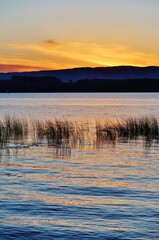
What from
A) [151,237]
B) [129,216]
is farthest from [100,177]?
[151,237]

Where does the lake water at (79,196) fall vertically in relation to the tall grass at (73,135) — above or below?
below

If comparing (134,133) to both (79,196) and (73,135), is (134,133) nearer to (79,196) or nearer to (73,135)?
(73,135)

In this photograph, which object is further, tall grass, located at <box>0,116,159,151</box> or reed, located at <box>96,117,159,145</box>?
reed, located at <box>96,117,159,145</box>

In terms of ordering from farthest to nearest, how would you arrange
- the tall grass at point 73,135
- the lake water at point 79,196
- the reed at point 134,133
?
the reed at point 134,133 → the tall grass at point 73,135 → the lake water at point 79,196

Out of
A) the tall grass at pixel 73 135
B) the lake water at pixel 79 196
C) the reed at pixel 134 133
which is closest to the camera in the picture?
the lake water at pixel 79 196

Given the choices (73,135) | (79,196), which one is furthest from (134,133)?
(79,196)

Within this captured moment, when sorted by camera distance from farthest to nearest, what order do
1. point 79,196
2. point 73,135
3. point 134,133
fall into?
point 134,133 < point 73,135 < point 79,196

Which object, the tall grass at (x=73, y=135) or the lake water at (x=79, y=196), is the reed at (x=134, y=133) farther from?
the lake water at (x=79, y=196)

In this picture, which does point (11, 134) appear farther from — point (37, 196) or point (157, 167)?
point (37, 196)

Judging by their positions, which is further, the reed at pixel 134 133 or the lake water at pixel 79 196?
the reed at pixel 134 133

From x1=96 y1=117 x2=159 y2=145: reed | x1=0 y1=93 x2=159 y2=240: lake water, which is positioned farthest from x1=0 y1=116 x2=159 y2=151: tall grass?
x1=0 y1=93 x2=159 y2=240: lake water

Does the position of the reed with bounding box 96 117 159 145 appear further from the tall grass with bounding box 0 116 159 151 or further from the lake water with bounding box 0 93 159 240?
the lake water with bounding box 0 93 159 240

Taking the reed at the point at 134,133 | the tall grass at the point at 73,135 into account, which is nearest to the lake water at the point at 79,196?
the tall grass at the point at 73,135

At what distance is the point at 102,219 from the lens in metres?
12.0
